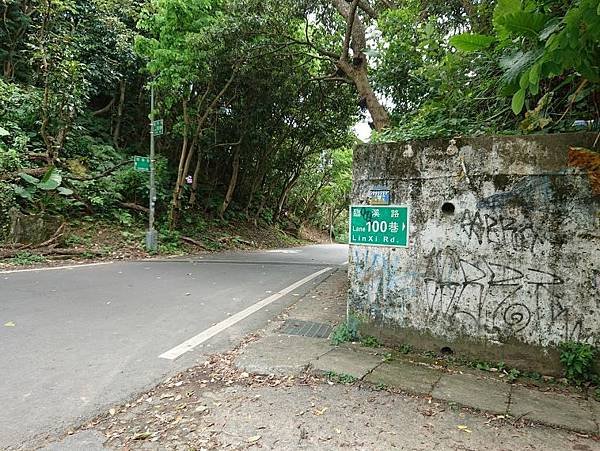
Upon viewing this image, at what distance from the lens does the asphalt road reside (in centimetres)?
329

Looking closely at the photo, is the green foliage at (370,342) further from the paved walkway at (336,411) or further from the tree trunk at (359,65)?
the tree trunk at (359,65)

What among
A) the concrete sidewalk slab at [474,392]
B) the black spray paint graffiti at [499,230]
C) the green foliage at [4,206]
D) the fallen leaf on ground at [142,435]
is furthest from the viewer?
the green foliage at [4,206]

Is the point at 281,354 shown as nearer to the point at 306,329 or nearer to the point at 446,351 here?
the point at 306,329

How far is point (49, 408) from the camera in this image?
3.19 metres

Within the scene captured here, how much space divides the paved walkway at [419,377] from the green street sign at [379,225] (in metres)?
1.18

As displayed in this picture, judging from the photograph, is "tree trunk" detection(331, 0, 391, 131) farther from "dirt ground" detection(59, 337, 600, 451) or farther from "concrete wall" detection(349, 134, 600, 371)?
"dirt ground" detection(59, 337, 600, 451)

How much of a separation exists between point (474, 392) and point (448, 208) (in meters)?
1.73

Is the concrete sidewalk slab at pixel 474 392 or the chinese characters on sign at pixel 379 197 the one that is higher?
the chinese characters on sign at pixel 379 197

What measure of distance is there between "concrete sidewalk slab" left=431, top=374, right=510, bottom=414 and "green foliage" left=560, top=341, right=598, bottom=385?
0.59 meters

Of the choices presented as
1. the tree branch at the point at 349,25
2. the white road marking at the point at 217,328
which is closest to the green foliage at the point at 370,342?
the white road marking at the point at 217,328

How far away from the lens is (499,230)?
155 inches

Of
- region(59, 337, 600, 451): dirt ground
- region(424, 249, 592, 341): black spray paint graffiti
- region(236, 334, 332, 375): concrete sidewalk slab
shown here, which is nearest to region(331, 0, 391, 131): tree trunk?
region(424, 249, 592, 341): black spray paint graffiti

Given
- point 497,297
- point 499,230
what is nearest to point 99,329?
point 497,297

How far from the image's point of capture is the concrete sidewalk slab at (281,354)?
13.2ft
